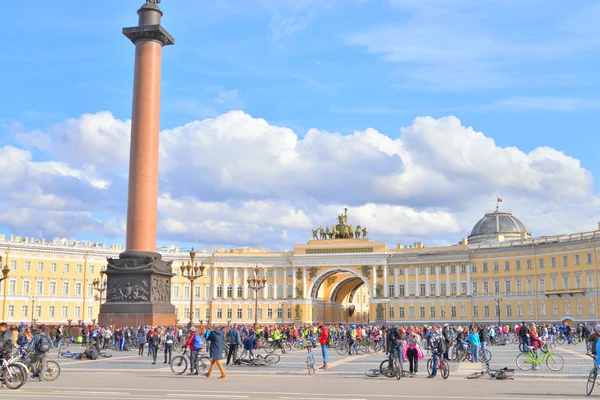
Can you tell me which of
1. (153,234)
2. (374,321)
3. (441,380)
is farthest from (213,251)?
(441,380)

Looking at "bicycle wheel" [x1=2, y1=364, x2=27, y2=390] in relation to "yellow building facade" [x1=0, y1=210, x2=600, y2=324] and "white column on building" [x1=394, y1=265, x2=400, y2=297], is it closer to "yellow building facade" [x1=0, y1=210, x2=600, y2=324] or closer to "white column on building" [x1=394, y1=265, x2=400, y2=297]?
"yellow building facade" [x1=0, y1=210, x2=600, y2=324]

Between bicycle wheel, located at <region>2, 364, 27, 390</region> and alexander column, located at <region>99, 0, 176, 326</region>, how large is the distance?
18.5 metres

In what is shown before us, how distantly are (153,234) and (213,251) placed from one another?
66267mm

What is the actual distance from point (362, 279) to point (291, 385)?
82.6m

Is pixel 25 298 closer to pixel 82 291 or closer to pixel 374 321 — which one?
pixel 82 291

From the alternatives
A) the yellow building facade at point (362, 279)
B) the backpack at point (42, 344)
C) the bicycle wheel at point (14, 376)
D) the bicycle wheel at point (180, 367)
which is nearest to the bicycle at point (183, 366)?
the bicycle wheel at point (180, 367)

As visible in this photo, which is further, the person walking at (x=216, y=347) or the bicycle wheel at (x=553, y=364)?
the bicycle wheel at (x=553, y=364)

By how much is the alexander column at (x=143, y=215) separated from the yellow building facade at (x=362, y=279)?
44644mm

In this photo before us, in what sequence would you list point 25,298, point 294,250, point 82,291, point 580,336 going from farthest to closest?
point 294,250 < point 82,291 < point 25,298 < point 580,336

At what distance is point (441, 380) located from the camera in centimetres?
2116

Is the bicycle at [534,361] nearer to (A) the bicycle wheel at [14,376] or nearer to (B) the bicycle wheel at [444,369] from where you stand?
(B) the bicycle wheel at [444,369]

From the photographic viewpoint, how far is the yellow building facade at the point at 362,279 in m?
86.3

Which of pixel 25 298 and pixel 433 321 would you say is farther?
pixel 433 321

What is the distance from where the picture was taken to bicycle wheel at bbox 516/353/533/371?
82.1 ft
